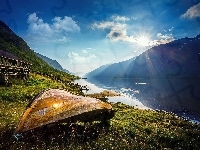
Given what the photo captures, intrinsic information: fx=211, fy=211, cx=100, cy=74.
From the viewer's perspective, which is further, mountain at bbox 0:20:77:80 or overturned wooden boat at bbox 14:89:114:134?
mountain at bbox 0:20:77:80

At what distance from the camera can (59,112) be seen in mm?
10031

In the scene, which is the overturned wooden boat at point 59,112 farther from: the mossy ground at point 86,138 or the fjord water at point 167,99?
the fjord water at point 167,99

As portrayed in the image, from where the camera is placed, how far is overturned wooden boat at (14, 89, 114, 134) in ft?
31.1

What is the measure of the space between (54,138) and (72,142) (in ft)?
3.07

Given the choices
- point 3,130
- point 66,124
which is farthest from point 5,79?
point 66,124

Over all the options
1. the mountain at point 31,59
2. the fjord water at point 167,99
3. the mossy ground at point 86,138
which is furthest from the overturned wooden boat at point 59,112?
the mountain at point 31,59

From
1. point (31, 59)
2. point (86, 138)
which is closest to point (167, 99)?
point (86, 138)

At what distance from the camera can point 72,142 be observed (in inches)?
388

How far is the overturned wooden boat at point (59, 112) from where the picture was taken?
9469 mm

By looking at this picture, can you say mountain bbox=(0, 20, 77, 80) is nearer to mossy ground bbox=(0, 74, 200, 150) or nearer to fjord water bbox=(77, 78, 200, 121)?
fjord water bbox=(77, 78, 200, 121)

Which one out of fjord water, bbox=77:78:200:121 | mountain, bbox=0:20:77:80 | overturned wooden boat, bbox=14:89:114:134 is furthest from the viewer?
mountain, bbox=0:20:77:80

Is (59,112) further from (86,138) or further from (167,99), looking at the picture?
(167,99)

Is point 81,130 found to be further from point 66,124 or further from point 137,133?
point 137,133

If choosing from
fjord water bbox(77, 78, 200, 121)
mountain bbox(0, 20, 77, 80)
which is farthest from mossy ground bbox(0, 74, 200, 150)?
mountain bbox(0, 20, 77, 80)
